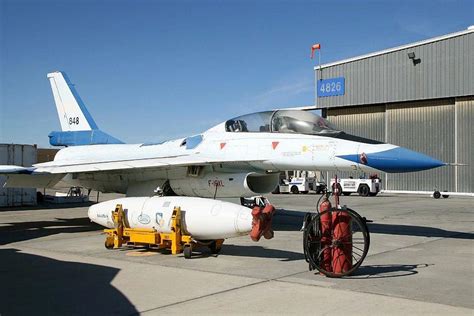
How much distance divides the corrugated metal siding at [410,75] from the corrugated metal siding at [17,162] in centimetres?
2330

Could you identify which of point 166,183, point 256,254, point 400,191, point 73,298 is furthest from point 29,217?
point 400,191

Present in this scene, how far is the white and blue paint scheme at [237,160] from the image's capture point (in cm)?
1062

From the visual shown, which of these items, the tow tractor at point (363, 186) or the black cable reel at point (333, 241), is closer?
the black cable reel at point (333, 241)

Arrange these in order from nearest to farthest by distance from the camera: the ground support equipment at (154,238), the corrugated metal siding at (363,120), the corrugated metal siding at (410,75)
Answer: the ground support equipment at (154,238) < the corrugated metal siding at (410,75) < the corrugated metal siding at (363,120)

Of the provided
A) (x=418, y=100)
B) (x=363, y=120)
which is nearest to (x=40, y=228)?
(x=418, y=100)

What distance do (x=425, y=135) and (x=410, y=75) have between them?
167 inches

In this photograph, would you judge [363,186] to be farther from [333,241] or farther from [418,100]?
[333,241]

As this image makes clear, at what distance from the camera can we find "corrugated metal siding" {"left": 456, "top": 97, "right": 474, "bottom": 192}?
31.2m

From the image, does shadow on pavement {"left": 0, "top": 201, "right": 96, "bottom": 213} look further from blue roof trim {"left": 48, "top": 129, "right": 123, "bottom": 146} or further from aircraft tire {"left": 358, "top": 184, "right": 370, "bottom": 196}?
aircraft tire {"left": 358, "top": 184, "right": 370, "bottom": 196}

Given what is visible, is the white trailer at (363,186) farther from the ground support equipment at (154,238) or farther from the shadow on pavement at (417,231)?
the ground support equipment at (154,238)

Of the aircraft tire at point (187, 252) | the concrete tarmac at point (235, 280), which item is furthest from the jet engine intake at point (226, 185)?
the aircraft tire at point (187, 252)

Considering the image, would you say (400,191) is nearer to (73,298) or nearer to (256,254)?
(256,254)

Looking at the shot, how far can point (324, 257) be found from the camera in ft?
24.0

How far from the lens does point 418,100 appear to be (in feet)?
111
